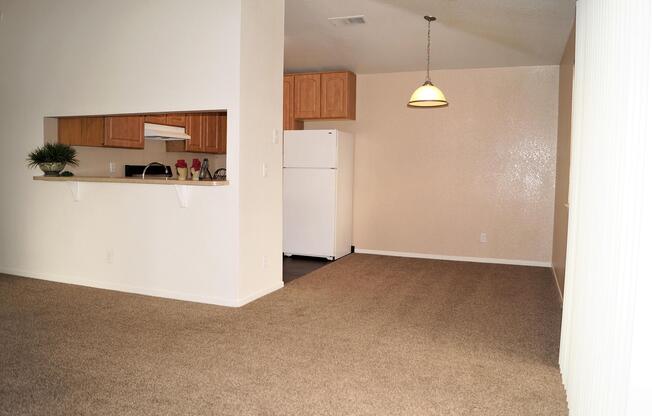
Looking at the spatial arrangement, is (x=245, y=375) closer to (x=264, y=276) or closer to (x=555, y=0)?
(x=264, y=276)

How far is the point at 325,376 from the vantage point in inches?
113

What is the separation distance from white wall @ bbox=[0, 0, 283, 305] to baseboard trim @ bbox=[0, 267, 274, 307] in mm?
11

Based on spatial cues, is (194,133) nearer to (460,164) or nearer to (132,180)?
(132,180)

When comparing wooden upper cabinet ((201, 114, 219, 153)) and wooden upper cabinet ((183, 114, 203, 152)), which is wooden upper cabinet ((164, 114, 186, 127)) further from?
wooden upper cabinet ((201, 114, 219, 153))

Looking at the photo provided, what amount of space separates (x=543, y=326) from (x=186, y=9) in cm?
379

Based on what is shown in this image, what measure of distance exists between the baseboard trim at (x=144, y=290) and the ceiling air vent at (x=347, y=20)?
8.31 feet

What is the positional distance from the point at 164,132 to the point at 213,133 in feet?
4.20

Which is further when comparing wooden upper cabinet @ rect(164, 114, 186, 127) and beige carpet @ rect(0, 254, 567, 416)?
wooden upper cabinet @ rect(164, 114, 186, 127)

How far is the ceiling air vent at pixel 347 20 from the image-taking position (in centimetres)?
484

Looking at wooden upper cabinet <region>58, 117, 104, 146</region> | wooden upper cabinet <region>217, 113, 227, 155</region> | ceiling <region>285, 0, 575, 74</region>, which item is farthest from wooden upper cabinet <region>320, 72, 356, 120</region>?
wooden upper cabinet <region>58, 117, 104, 146</region>

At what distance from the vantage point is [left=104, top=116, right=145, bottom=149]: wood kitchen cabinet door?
5594 mm

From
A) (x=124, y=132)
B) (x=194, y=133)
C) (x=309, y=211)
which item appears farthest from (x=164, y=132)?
(x=309, y=211)

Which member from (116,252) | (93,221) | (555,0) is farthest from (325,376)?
(555,0)

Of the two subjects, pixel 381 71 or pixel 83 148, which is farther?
pixel 381 71
